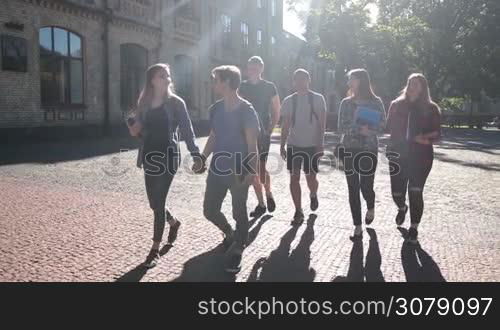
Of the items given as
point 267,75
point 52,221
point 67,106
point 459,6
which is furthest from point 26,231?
point 459,6

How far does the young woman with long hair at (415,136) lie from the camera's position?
504 centimetres

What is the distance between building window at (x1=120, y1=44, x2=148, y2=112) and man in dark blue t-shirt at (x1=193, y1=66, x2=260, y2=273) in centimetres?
1730

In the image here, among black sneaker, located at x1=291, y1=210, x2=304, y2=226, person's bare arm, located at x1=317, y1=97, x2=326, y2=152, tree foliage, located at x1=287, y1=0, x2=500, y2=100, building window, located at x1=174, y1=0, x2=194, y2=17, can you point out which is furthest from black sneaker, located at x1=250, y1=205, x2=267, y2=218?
tree foliage, located at x1=287, y1=0, x2=500, y2=100

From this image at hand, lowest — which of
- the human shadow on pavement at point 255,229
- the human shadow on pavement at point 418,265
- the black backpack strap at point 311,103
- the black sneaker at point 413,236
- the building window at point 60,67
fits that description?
the human shadow on pavement at point 418,265

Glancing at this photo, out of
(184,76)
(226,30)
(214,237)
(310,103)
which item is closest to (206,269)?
(214,237)

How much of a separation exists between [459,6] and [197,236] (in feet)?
126

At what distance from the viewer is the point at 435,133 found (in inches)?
197

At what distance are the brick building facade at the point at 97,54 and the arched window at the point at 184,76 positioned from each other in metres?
0.05

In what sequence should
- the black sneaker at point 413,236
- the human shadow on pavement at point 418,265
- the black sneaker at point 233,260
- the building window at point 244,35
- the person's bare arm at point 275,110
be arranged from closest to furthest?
the human shadow on pavement at point 418,265 < the black sneaker at point 233,260 < the black sneaker at point 413,236 < the person's bare arm at point 275,110 < the building window at point 244,35

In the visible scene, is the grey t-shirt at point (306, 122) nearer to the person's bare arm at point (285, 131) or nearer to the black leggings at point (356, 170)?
the person's bare arm at point (285, 131)

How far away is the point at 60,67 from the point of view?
57.5 feet

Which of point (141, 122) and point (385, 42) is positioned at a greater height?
point (385, 42)

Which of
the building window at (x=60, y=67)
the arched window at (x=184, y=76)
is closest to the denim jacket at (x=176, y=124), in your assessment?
the building window at (x=60, y=67)

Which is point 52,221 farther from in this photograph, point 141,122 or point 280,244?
point 280,244
